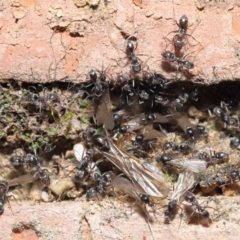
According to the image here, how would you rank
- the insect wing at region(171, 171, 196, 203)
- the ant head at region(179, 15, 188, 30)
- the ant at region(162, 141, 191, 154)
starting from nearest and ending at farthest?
1. the ant head at region(179, 15, 188, 30)
2. the insect wing at region(171, 171, 196, 203)
3. the ant at region(162, 141, 191, 154)

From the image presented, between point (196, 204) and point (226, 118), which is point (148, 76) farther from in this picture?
point (196, 204)

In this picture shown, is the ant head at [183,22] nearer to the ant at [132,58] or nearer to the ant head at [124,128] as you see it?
the ant at [132,58]

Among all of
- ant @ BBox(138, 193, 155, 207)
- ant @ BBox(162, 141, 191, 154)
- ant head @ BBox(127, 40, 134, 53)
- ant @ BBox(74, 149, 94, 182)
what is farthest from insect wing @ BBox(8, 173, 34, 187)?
ant head @ BBox(127, 40, 134, 53)

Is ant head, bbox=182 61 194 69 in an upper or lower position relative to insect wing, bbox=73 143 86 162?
upper

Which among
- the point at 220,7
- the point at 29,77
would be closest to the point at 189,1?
the point at 220,7

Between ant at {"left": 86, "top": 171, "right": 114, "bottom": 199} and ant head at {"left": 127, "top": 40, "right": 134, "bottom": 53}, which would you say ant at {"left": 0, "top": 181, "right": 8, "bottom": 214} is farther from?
ant head at {"left": 127, "top": 40, "right": 134, "bottom": 53}

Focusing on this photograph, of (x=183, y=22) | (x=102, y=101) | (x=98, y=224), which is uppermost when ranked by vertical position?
(x=183, y=22)

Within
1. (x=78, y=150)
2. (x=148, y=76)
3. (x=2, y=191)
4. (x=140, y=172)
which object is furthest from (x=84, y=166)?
(x=148, y=76)
